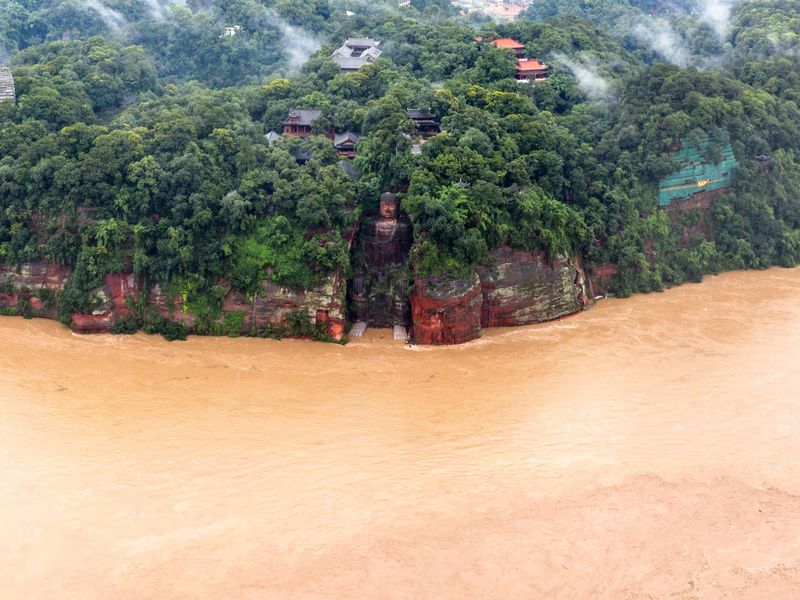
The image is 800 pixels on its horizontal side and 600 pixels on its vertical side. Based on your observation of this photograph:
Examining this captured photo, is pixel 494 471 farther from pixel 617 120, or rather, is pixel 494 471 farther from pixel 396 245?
pixel 617 120

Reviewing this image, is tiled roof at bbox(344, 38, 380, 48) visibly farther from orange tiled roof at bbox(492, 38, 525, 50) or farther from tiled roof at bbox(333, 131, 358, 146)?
tiled roof at bbox(333, 131, 358, 146)

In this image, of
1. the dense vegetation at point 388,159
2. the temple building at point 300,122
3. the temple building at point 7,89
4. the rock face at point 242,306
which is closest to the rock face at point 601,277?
the dense vegetation at point 388,159

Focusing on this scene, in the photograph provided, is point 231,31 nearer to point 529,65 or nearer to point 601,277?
point 529,65

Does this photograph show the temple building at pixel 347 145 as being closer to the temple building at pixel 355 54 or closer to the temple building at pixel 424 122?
the temple building at pixel 424 122

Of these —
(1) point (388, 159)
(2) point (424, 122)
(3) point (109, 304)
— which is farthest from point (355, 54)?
(3) point (109, 304)

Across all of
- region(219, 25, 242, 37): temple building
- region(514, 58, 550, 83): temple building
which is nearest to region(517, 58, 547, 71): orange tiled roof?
region(514, 58, 550, 83): temple building
